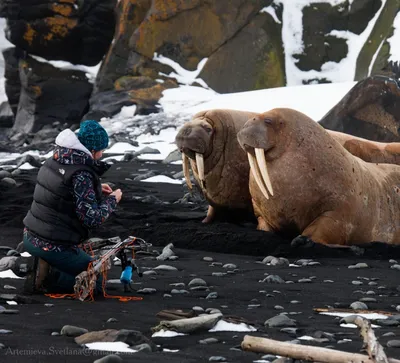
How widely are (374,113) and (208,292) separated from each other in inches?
384

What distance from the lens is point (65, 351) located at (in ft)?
11.5

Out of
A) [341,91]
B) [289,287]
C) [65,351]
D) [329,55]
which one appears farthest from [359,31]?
[65,351]

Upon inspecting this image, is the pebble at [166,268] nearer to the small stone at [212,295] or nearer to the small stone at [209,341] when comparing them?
the small stone at [212,295]

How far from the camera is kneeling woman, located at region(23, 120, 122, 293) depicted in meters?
5.18

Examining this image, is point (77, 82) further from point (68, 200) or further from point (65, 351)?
point (65, 351)

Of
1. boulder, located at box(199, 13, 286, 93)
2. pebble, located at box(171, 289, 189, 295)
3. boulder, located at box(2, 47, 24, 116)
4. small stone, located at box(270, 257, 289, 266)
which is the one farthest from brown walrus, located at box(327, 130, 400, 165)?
boulder, located at box(2, 47, 24, 116)

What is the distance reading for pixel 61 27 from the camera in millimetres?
25062

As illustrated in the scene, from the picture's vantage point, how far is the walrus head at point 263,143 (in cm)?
722

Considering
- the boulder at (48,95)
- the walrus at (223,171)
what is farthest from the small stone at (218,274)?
the boulder at (48,95)

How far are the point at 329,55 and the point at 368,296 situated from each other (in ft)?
61.9

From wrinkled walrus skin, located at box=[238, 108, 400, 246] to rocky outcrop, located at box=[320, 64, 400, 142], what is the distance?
6899mm

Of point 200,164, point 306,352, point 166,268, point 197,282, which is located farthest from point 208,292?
point 200,164

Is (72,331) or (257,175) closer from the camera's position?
(72,331)

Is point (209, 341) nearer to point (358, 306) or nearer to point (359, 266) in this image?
point (358, 306)
